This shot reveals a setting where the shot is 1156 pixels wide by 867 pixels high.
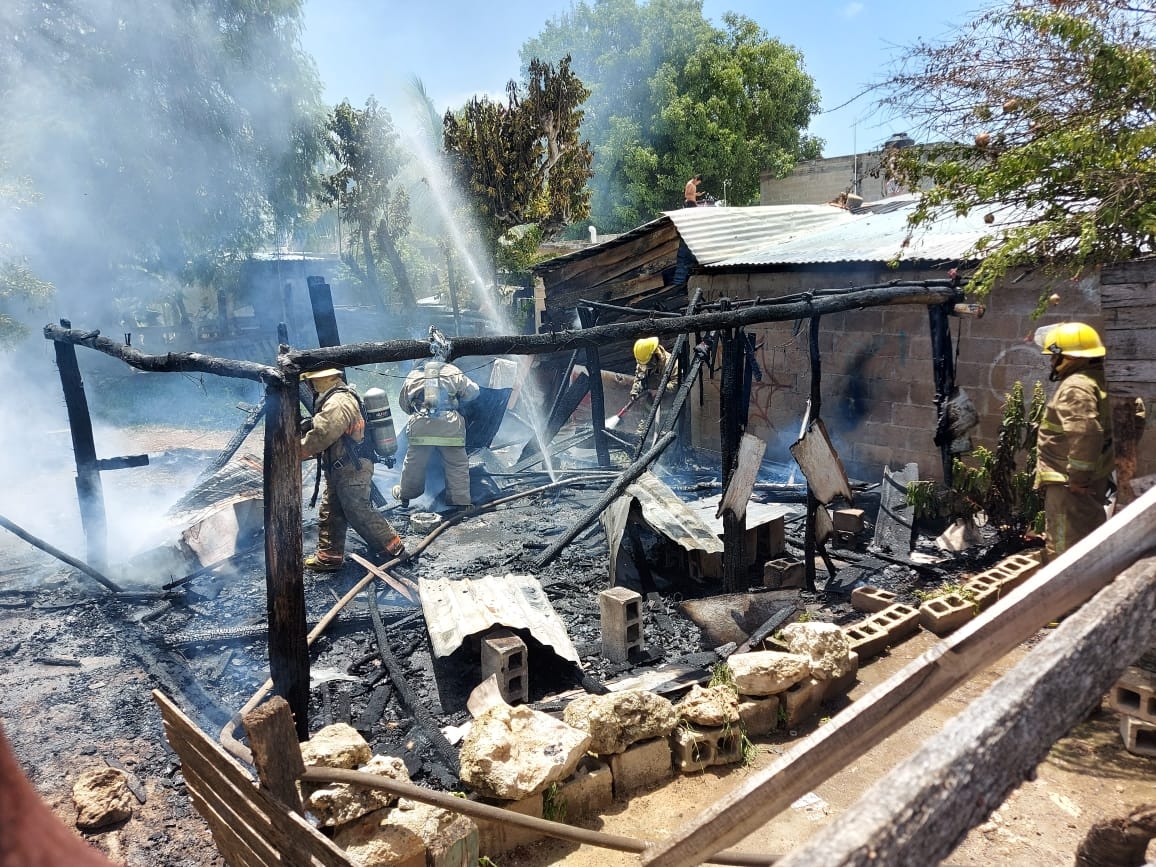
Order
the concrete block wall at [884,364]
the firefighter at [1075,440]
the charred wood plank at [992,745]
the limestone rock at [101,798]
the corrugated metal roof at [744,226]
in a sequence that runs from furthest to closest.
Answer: the corrugated metal roof at [744,226]
the concrete block wall at [884,364]
the firefighter at [1075,440]
the limestone rock at [101,798]
the charred wood plank at [992,745]

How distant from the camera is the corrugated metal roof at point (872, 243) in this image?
9016mm

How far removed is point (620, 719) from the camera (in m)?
4.04

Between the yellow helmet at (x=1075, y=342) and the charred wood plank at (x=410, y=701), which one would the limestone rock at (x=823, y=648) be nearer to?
the charred wood plank at (x=410, y=701)

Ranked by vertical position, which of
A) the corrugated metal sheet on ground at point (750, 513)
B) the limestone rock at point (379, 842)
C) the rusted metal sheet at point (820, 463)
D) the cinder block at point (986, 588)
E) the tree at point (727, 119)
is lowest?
the cinder block at point (986, 588)

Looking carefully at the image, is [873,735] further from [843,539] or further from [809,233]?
[809,233]

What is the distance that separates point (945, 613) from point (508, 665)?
3355 millimetres

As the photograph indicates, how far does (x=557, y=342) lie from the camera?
5.04 meters

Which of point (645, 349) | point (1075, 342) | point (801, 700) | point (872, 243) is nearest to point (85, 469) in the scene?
point (645, 349)

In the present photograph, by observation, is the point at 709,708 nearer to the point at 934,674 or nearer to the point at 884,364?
the point at 934,674

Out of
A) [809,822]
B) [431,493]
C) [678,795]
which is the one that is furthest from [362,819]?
[431,493]

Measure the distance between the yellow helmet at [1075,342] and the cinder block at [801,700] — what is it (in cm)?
330

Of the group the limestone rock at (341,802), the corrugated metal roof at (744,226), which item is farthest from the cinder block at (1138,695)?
the corrugated metal roof at (744,226)

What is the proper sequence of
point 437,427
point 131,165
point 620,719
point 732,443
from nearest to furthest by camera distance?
point 620,719 → point 732,443 → point 437,427 → point 131,165

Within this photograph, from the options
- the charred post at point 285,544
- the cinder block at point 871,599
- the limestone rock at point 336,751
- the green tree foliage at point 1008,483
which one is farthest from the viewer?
the green tree foliage at point 1008,483
